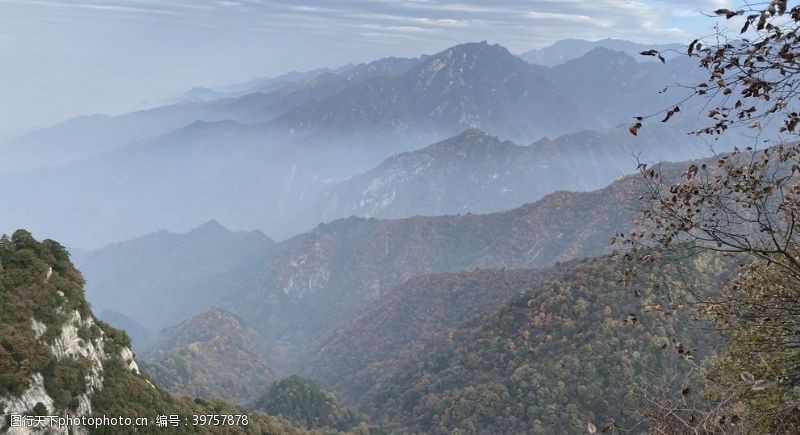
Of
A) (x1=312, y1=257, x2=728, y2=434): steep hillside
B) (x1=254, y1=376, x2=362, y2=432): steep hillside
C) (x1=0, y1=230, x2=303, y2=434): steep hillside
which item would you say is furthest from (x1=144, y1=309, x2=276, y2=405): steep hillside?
(x1=0, y1=230, x2=303, y2=434): steep hillside

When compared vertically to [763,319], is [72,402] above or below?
below

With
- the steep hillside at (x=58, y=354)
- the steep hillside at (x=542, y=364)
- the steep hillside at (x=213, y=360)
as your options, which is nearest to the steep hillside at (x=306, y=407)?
the steep hillside at (x=542, y=364)

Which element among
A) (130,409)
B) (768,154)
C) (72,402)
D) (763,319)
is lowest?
(130,409)

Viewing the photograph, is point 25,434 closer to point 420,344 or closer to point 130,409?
point 130,409

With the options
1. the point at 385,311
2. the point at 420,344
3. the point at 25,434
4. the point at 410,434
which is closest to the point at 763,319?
the point at 25,434

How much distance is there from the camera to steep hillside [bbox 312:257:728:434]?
57.8m

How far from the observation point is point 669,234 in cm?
925

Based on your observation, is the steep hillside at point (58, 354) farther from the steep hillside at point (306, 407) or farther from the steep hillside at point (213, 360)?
the steep hillside at point (213, 360)

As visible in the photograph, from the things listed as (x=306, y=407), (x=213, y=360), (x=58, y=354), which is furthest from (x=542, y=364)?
(x=213, y=360)

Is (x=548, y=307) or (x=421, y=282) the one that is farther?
(x=421, y=282)

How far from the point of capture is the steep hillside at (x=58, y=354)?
25.8m

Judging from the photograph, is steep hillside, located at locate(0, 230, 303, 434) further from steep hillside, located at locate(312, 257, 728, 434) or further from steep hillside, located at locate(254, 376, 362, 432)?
steep hillside, located at locate(254, 376, 362, 432)

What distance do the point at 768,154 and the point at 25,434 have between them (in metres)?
29.9

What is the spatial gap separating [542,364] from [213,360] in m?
91.1
